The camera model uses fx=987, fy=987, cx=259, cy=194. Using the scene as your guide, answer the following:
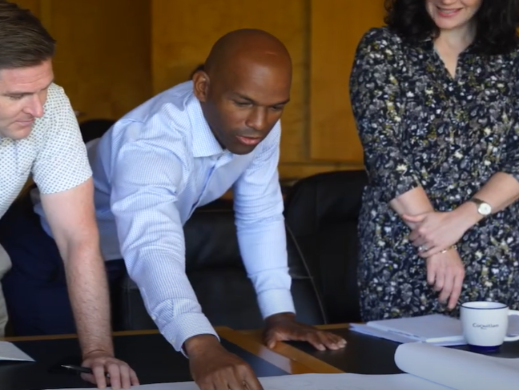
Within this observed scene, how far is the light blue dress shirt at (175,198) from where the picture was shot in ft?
5.45

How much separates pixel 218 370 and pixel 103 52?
5.07 metres

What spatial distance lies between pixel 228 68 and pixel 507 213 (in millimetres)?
729

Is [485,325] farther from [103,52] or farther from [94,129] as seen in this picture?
[103,52]

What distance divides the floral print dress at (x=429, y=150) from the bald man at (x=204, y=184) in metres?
0.22

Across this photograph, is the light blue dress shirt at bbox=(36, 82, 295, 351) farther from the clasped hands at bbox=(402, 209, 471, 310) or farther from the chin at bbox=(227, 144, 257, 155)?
the clasped hands at bbox=(402, 209, 471, 310)

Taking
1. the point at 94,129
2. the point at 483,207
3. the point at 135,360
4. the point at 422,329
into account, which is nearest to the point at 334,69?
the point at 94,129

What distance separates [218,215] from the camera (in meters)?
2.43

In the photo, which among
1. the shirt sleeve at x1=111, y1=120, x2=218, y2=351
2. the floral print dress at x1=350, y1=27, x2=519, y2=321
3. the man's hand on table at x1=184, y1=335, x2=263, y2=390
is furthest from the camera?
the floral print dress at x1=350, y1=27, x2=519, y2=321

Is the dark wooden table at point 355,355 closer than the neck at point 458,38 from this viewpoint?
Yes

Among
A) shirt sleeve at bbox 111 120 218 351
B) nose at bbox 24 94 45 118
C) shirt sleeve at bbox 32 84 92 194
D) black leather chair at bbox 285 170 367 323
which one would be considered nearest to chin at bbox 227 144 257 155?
shirt sleeve at bbox 111 120 218 351

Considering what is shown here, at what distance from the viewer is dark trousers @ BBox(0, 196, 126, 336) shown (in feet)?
7.73

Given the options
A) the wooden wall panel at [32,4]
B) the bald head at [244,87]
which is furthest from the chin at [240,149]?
the wooden wall panel at [32,4]

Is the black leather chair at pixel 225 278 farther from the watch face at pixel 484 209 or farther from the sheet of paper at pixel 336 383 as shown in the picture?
the sheet of paper at pixel 336 383

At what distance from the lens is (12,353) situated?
1679 millimetres
